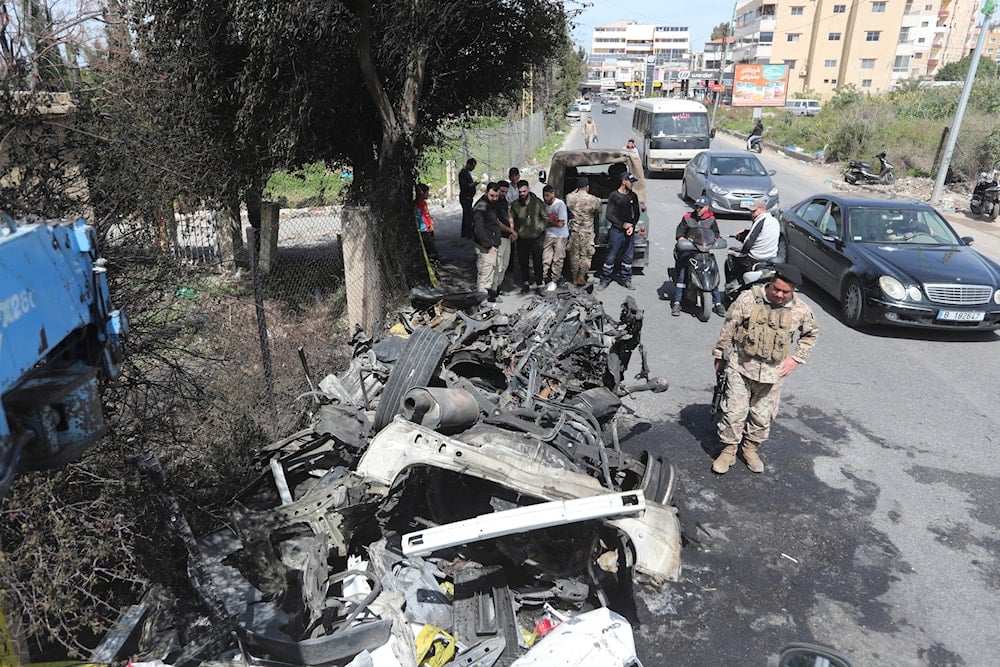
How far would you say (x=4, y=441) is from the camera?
156 cm

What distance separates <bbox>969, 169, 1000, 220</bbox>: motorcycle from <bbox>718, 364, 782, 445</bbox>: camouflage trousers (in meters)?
15.0

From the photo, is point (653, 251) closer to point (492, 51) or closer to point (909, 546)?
point (492, 51)

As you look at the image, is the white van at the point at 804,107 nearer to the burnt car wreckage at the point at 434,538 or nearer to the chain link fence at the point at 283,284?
the chain link fence at the point at 283,284

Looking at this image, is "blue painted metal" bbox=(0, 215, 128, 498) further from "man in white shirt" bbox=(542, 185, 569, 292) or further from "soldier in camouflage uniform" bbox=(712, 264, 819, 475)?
"man in white shirt" bbox=(542, 185, 569, 292)

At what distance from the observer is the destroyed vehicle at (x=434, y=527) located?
3289mm

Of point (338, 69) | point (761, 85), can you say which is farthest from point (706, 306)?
point (761, 85)

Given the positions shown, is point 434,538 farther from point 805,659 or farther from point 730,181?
point 730,181

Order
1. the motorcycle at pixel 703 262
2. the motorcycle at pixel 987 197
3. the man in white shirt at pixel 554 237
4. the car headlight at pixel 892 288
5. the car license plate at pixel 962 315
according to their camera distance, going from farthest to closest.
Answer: the motorcycle at pixel 987 197, the man in white shirt at pixel 554 237, the motorcycle at pixel 703 262, the car headlight at pixel 892 288, the car license plate at pixel 962 315

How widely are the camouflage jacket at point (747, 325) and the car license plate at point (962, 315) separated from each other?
4.20 metres

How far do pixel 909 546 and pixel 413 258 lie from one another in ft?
25.2

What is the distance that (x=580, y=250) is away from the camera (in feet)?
33.0

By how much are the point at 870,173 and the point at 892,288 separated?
1599 cm

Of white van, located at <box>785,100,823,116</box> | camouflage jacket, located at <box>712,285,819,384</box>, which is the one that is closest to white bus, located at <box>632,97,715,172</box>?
camouflage jacket, located at <box>712,285,819,384</box>

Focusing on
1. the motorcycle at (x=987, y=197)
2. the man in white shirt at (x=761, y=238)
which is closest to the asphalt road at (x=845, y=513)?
the man in white shirt at (x=761, y=238)
